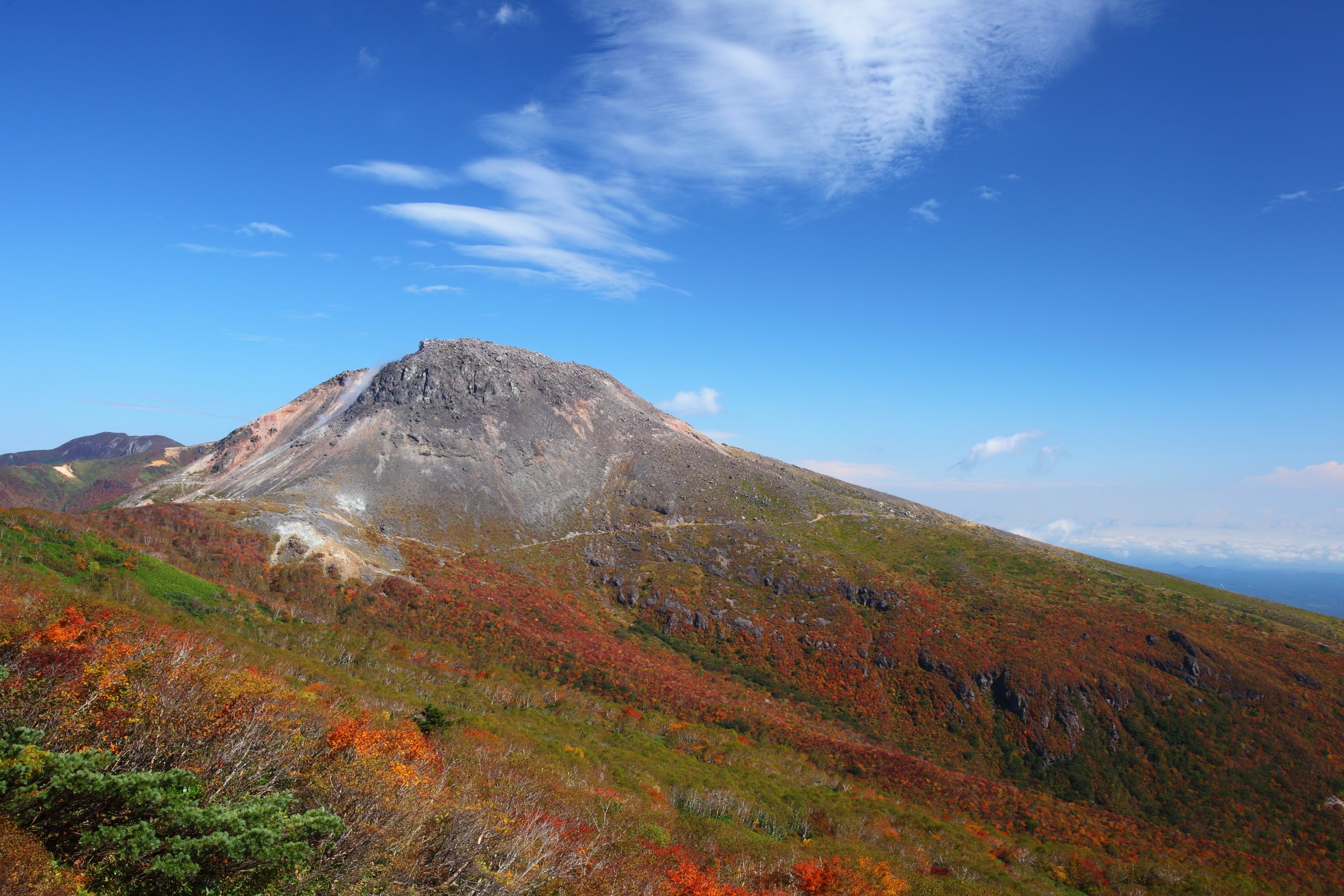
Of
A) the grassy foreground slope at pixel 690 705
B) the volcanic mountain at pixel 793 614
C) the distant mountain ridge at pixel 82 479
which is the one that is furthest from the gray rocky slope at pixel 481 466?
the distant mountain ridge at pixel 82 479

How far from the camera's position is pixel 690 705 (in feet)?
179

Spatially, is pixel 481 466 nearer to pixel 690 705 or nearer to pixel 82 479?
pixel 690 705

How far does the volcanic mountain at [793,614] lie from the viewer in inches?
2025

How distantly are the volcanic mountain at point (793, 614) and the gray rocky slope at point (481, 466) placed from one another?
22.5 inches

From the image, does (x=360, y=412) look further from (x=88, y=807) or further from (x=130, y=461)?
(x=130, y=461)

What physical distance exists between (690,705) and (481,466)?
196 ft

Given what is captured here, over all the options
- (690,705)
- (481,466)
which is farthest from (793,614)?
(481,466)

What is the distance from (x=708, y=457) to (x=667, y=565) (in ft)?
122

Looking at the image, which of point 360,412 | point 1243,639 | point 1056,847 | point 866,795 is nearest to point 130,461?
point 360,412

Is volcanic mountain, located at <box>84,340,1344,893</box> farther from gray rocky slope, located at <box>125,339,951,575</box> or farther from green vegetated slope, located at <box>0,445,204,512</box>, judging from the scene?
green vegetated slope, located at <box>0,445,204,512</box>

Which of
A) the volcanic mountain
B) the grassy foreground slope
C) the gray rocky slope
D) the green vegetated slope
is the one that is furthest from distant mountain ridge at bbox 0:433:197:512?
the grassy foreground slope

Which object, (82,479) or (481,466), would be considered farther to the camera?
(82,479)

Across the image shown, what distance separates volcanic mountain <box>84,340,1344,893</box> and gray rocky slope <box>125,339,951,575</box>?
57cm

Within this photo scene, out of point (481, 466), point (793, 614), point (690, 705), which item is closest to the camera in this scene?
point (690, 705)
